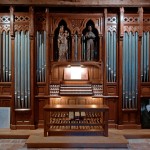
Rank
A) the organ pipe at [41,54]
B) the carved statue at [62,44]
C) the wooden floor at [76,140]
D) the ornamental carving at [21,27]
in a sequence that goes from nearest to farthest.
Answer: the wooden floor at [76,140] < the ornamental carving at [21,27] < the organ pipe at [41,54] < the carved statue at [62,44]

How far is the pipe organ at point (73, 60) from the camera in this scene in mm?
7609

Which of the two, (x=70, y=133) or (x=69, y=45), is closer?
(x=70, y=133)

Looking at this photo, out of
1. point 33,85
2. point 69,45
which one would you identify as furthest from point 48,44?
point 33,85

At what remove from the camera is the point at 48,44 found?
773 centimetres

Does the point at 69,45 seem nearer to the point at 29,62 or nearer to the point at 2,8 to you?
the point at 29,62

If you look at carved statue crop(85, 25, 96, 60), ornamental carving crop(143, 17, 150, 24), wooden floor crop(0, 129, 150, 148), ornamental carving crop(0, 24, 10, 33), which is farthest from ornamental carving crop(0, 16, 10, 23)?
ornamental carving crop(143, 17, 150, 24)

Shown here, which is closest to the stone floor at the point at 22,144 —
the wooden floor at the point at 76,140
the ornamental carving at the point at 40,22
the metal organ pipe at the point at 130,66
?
the wooden floor at the point at 76,140

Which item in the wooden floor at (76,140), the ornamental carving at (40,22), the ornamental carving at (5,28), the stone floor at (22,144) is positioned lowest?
the stone floor at (22,144)

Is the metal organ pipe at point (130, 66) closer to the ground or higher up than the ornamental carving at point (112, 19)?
closer to the ground

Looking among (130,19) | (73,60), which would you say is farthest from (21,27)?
(130,19)

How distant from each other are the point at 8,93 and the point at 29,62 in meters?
1.02

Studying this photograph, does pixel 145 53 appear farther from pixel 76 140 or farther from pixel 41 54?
pixel 76 140

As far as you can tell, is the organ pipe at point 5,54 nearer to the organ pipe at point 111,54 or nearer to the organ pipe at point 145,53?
the organ pipe at point 111,54

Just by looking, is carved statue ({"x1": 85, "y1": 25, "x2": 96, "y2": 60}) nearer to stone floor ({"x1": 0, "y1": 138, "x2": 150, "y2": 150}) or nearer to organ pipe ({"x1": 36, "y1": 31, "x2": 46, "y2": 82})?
organ pipe ({"x1": 36, "y1": 31, "x2": 46, "y2": 82})
